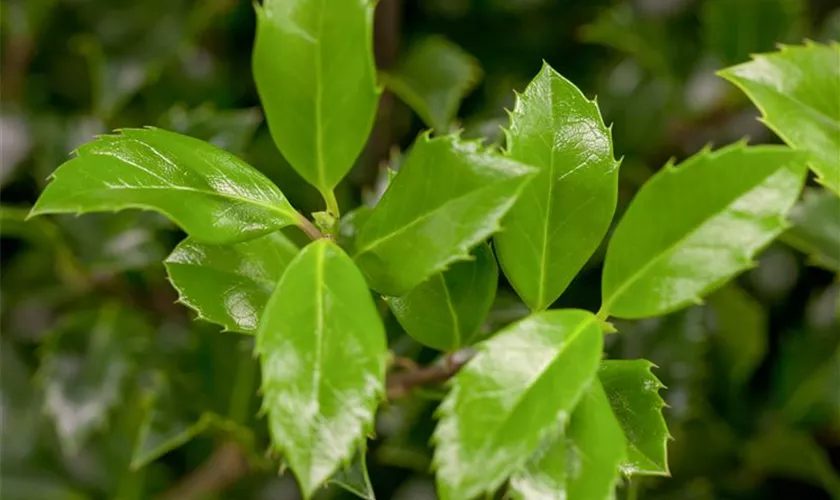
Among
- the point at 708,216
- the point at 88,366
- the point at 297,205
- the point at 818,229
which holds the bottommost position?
the point at 88,366

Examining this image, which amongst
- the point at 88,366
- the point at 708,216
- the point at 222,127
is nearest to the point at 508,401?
the point at 708,216

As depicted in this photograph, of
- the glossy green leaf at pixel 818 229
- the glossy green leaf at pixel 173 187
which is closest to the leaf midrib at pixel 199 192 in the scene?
the glossy green leaf at pixel 173 187

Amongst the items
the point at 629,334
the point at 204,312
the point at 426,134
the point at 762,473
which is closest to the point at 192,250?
the point at 204,312

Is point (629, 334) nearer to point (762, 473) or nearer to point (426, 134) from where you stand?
point (762, 473)

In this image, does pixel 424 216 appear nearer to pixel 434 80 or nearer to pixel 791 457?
pixel 434 80

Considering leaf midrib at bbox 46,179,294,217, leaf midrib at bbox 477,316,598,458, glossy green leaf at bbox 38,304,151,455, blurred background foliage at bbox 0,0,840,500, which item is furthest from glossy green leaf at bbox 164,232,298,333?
glossy green leaf at bbox 38,304,151,455

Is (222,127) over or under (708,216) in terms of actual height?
under
